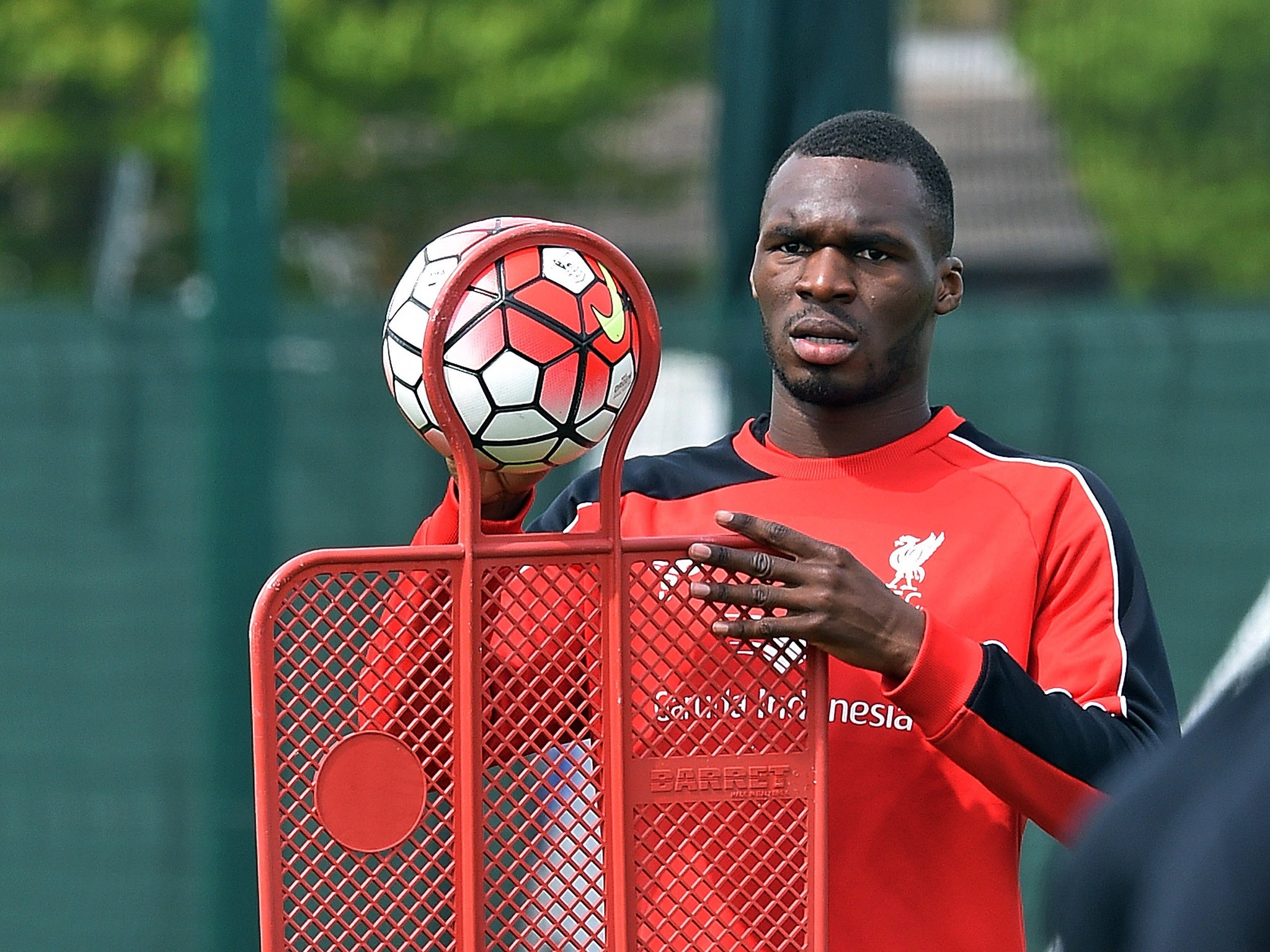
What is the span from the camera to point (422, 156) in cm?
1608

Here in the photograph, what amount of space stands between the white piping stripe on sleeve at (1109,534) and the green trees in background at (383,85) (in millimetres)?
13677

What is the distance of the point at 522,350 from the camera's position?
222 centimetres

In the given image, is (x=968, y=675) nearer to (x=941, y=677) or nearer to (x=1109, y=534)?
(x=941, y=677)

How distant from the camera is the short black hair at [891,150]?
2531mm

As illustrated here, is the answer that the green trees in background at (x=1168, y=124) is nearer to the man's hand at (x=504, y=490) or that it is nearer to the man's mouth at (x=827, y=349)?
the man's mouth at (x=827, y=349)

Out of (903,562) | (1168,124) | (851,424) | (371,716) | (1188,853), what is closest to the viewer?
(1188,853)

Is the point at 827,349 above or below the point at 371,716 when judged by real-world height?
above

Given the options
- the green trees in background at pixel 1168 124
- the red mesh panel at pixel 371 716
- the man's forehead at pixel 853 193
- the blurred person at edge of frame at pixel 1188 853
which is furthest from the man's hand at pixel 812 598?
the green trees in background at pixel 1168 124

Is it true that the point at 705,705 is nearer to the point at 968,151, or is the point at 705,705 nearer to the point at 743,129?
the point at 743,129

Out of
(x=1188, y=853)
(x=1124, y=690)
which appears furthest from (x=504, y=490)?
(x=1188, y=853)

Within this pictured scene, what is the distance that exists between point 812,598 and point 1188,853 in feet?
3.63

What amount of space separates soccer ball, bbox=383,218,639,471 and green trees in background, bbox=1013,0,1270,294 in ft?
28.0

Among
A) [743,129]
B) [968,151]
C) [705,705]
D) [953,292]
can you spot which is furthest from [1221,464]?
[968,151]

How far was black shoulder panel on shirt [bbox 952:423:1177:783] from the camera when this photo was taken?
2250 mm
